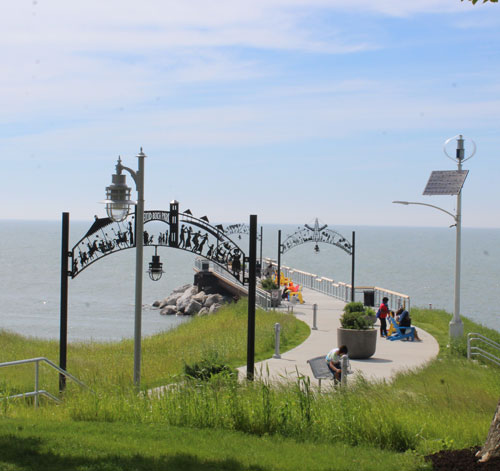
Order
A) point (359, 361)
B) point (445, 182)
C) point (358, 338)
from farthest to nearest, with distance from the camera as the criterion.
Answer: point (445, 182)
point (358, 338)
point (359, 361)

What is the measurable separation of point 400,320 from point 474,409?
38.5 ft

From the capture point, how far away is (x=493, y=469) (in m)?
7.16

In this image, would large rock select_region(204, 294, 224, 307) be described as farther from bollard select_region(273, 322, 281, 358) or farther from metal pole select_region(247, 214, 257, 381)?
metal pole select_region(247, 214, 257, 381)

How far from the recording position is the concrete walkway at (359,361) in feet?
55.6

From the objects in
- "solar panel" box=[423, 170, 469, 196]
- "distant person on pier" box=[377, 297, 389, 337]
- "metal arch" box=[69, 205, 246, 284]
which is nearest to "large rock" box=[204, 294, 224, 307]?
"distant person on pier" box=[377, 297, 389, 337]

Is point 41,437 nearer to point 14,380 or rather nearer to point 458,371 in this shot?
point 14,380

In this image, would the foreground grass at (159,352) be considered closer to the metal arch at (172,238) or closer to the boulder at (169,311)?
the metal arch at (172,238)

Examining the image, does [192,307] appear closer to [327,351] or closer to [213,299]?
[213,299]

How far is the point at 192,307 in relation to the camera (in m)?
50.6

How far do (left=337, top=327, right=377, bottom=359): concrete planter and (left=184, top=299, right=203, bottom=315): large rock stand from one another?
31415mm

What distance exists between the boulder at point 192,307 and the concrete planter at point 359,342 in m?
31.4

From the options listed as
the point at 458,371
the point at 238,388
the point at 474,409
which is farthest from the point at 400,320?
the point at 238,388

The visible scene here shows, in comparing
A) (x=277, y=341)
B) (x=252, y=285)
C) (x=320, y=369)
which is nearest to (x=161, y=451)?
(x=252, y=285)

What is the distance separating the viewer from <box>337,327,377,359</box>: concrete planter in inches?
768
